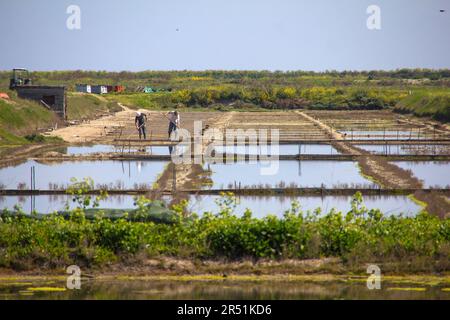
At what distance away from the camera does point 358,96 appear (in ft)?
159

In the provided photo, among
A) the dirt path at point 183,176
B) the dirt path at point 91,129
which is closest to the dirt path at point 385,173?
the dirt path at point 183,176

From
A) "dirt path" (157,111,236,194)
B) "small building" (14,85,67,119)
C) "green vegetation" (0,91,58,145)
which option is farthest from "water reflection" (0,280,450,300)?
"small building" (14,85,67,119)

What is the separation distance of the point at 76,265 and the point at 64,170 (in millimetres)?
8753

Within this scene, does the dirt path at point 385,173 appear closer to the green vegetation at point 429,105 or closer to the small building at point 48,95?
the green vegetation at point 429,105

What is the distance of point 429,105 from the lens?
3500 cm

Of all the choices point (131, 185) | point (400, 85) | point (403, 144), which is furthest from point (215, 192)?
point (400, 85)

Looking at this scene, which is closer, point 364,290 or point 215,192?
point 364,290

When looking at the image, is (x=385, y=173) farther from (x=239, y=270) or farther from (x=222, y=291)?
(x=222, y=291)

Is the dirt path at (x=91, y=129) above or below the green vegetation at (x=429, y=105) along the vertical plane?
below

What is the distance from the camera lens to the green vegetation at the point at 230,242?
8.63 metres

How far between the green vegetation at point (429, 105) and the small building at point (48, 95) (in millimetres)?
13761

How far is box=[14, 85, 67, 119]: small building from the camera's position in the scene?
1169 inches

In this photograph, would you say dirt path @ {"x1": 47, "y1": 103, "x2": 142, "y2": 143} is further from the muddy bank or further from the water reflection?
the water reflection
